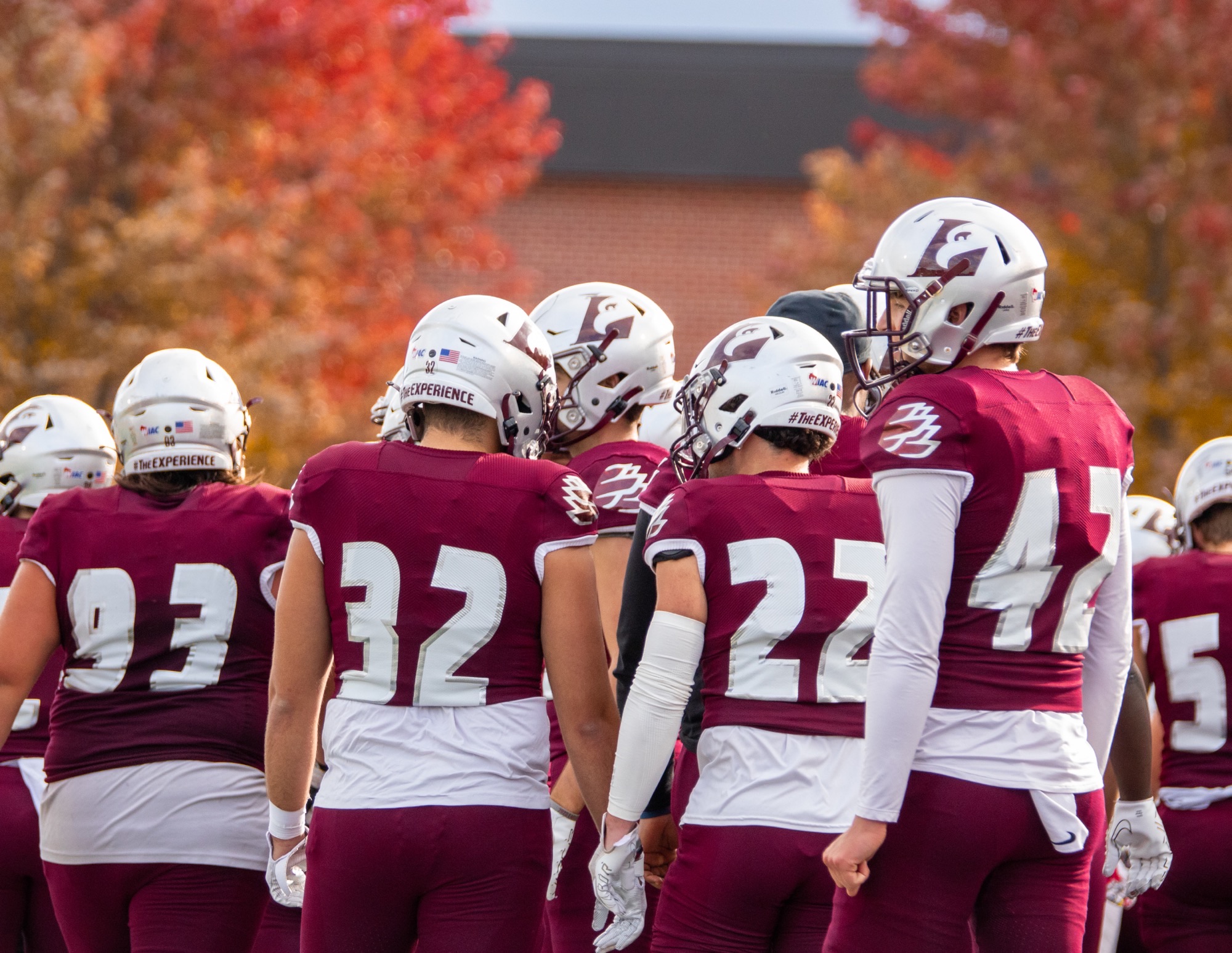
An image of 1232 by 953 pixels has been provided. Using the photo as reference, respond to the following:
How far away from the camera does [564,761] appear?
4648 mm

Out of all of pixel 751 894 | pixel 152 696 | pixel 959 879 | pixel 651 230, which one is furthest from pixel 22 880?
pixel 651 230

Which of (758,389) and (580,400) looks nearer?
(758,389)

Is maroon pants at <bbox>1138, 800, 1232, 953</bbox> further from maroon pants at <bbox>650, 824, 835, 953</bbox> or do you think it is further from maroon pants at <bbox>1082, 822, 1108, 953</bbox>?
maroon pants at <bbox>650, 824, 835, 953</bbox>

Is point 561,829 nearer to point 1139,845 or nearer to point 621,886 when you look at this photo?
point 621,886

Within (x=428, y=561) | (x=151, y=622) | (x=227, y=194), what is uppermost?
(x=227, y=194)

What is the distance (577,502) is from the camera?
365 centimetres

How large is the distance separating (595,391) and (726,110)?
15745 millimetres

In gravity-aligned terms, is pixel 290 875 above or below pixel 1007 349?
below

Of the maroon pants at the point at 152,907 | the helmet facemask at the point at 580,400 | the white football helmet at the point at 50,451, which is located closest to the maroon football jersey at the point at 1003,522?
the helmet facemask at the point at 580,400

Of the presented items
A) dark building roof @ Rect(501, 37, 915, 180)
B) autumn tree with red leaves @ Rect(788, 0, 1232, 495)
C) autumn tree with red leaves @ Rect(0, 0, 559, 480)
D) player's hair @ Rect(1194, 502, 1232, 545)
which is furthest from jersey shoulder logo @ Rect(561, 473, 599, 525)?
dark building roof @ Rect(501, 37, 915, 180)

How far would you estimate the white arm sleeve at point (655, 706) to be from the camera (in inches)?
142

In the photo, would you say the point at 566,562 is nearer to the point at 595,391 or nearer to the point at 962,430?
the point at 962,430

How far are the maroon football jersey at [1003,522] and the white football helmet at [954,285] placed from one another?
0.17 m

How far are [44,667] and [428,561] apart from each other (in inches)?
63.7
